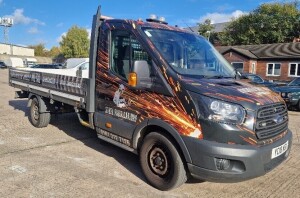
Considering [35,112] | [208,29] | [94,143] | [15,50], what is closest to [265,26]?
[208,29]

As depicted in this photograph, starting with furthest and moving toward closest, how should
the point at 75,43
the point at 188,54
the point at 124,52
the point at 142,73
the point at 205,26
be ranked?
the point at 75,43, the point at 205,26, the point at 124,52, the point at 188,54, the point at 142,73

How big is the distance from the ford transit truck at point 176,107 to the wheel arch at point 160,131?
0.04 ft

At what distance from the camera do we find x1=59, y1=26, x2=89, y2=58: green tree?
6712 centimetres

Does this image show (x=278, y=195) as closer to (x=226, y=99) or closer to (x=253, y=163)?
(x=253, y=163)

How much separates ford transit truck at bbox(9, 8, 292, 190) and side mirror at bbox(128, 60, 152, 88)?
1cm

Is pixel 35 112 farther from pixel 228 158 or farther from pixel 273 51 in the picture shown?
pixel 273 51

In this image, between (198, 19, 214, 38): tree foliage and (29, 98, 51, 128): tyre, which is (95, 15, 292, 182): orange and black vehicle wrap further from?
(198, 19, 214, 38): tree foliage

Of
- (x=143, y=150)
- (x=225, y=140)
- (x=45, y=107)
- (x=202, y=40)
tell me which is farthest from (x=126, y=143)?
(x=45, y=107)

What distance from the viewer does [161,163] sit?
4098mm

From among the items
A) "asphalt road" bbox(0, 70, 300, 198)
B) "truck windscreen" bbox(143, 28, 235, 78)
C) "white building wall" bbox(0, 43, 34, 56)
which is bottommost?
"asphalt road" bbox(0, 70, 300, 198)

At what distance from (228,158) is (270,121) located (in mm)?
788

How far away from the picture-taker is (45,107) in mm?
7152

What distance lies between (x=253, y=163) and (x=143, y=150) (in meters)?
1.54

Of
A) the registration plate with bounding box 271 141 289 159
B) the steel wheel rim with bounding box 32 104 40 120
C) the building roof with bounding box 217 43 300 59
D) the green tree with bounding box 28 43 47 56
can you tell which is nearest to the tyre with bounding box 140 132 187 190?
the registration plate with bounding box 271 141 289 159
